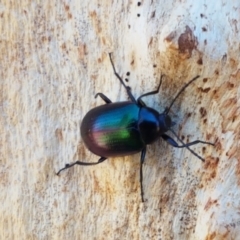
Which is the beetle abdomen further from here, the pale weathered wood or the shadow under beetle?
the pale weathered wood

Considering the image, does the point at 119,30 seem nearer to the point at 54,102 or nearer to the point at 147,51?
the point at 147,51

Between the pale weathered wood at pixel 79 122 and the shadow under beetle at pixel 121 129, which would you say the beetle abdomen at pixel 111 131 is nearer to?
the shadow under beetle at pixel 121 129

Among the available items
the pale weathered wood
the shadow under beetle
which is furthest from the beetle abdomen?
the pale weathered wood

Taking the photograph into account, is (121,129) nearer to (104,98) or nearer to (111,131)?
(111,131)

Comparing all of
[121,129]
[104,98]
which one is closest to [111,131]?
[121,129]

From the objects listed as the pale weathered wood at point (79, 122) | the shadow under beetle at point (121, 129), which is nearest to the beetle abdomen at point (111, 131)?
the shadow under beetle at point (121, 129)

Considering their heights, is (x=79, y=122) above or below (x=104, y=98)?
below
